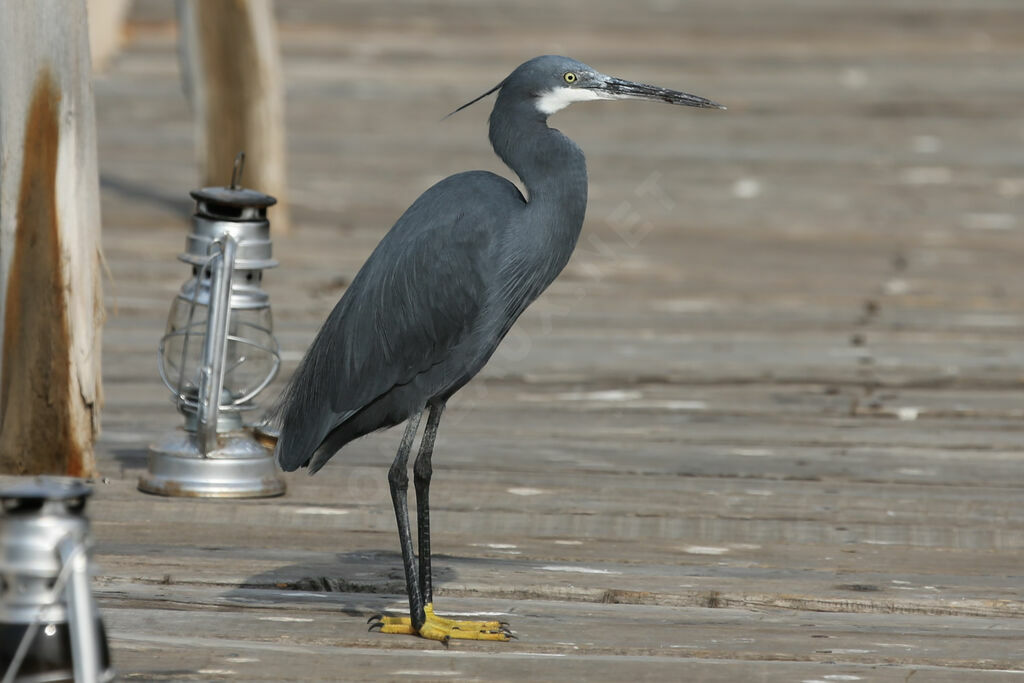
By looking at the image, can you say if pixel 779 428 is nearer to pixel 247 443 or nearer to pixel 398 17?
pixel 247 443

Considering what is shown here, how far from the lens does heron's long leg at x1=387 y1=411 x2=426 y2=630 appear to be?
11.0 feet

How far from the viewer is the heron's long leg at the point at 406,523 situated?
3357 millimetres

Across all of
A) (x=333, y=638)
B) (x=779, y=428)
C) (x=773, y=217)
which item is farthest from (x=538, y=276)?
(x=773, y=217)

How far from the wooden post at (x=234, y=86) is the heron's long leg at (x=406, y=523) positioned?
4461 millimetres

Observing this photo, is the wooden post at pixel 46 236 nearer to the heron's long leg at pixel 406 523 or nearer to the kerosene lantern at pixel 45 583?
the heron's long leg at pixel 406 523

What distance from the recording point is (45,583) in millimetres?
2322

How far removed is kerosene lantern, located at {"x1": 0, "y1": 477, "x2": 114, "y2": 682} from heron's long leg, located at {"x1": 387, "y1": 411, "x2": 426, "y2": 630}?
3.53ft

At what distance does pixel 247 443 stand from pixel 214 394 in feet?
0.73

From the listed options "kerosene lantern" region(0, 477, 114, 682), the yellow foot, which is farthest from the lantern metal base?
"kerosene lantern" region(0, 477, 114, 682)

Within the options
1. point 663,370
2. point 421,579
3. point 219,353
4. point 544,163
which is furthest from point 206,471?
point 663,370

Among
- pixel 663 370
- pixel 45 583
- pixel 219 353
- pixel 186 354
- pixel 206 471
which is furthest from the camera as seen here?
pixel 663 370

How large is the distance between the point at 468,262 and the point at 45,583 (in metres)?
1.36

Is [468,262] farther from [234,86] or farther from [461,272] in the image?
[234,86]

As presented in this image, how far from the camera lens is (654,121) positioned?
10.7m
